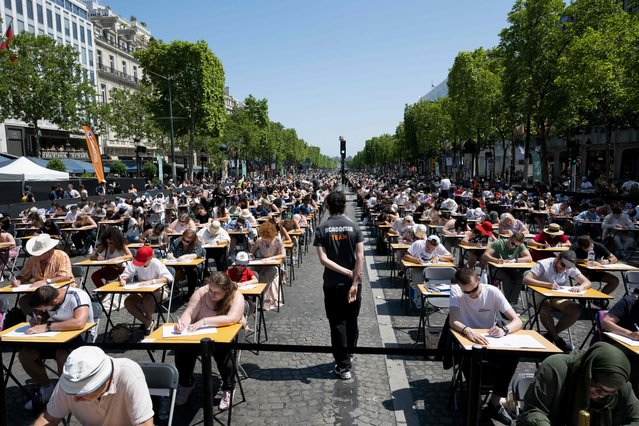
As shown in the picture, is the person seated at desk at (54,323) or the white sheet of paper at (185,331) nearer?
the white sheet of paper at (185,331)

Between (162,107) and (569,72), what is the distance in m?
32.2

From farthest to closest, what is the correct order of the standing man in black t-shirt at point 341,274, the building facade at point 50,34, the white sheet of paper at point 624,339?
1. the building facade at point 50,34
2. the standing man in black t-shirt at point 341,274
3. the white sheet of paper at point 624,339

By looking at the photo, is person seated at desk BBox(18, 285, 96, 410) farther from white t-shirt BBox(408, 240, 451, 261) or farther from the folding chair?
white t-shirt BBox(408, 240, 451, 261)

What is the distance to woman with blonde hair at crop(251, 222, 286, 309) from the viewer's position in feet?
27.1

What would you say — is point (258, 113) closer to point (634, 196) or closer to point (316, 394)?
point (634, 196)

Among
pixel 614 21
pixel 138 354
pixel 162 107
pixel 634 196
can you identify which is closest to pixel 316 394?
pixel 138 354

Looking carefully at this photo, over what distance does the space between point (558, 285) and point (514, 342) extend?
9.10ft

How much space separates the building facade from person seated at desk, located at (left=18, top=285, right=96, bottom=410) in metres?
44.9

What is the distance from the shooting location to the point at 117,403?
3.20m

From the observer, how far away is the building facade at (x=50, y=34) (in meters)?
46.9

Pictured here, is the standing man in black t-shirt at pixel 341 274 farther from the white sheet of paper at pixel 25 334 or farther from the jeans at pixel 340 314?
the white sheet of paper at pixel 25 334

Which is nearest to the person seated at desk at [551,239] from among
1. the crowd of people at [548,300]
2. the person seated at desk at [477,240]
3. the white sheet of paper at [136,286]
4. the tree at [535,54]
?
the crowd of people at [548,300]

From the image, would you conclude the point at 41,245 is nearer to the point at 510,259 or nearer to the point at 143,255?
the point at 143,255

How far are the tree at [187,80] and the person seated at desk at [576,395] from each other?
40.9 meters
